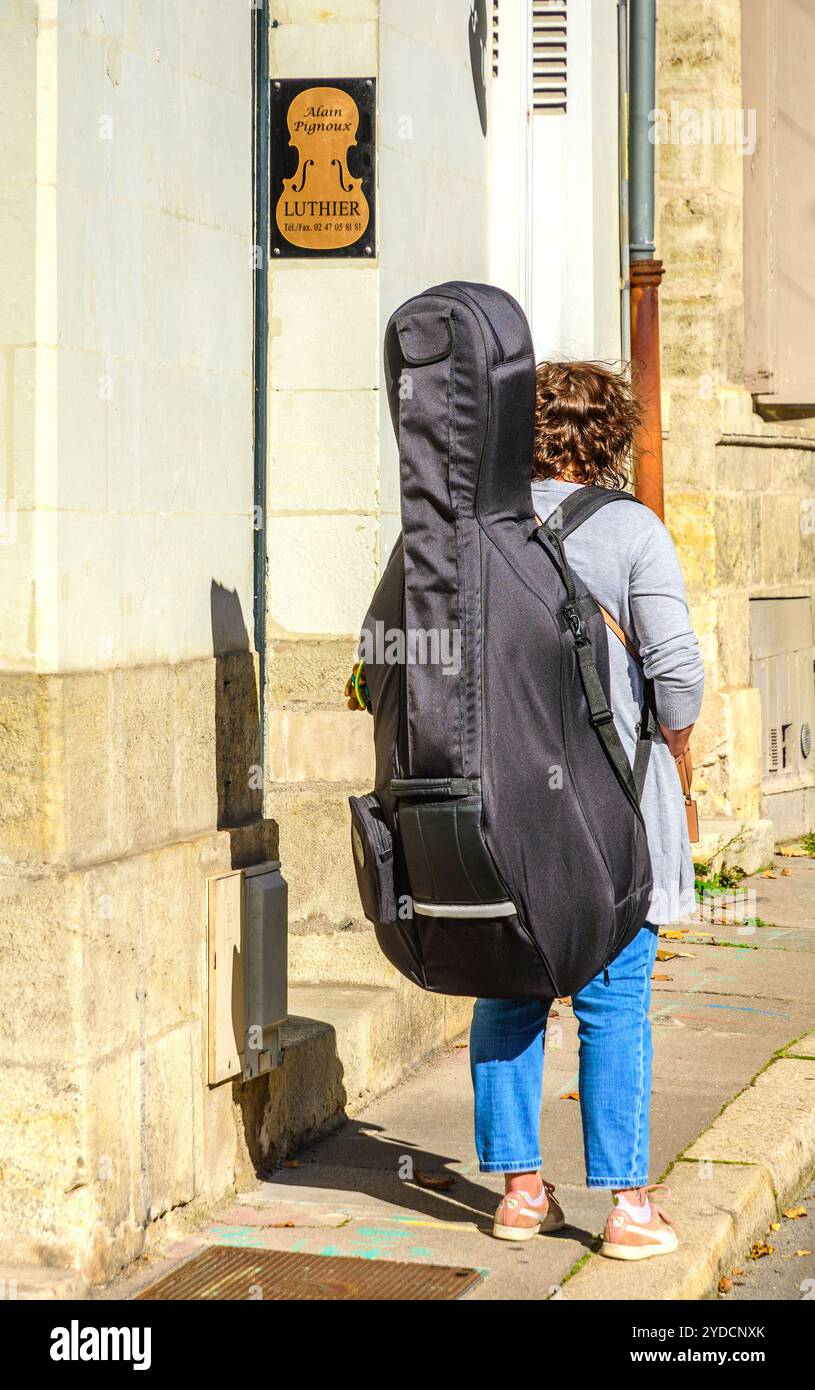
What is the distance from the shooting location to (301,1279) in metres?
3.68

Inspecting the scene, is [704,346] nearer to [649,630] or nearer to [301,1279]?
[649,630]

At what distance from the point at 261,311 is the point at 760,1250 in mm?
2741

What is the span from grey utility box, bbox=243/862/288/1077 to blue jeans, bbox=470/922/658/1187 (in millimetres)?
644

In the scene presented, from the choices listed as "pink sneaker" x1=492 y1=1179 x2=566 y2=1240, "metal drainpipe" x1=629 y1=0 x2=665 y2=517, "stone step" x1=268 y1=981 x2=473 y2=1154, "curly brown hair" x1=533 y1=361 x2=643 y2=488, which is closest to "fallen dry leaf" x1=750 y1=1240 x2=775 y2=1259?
"pink sneaker" x1=492 y1=1179 x2=566 y2=1240

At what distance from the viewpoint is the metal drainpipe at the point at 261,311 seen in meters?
4.88

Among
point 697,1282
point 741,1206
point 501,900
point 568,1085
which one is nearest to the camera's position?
point 501,900

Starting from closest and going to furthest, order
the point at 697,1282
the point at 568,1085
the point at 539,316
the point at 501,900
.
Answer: the point at 501,900, the point at 697,1282, the point at 568,1085, the point at 539,316

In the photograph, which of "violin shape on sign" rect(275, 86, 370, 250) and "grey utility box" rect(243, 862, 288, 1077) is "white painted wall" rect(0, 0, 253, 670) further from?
"violin shape on sign" rect(275, 86, 370, 250)

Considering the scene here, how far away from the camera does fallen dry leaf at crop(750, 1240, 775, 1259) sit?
4125mm

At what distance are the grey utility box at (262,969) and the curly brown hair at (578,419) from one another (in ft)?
3.82

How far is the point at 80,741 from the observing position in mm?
3570

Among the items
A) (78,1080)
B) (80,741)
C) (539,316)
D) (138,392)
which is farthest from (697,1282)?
(539,316)

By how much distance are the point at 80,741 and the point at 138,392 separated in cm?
77
